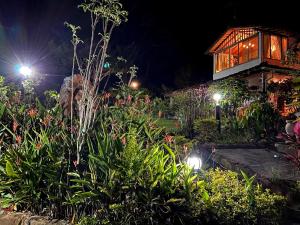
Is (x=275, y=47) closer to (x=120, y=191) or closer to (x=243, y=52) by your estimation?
(x=243, y=52)

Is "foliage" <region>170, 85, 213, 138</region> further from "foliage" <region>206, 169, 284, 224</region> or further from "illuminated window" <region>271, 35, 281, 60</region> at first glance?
"illuminated window" <region>271, 35, 281, 60</region>

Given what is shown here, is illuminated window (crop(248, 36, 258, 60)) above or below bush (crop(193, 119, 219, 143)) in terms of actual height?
above

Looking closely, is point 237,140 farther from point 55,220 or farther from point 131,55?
point 131,55

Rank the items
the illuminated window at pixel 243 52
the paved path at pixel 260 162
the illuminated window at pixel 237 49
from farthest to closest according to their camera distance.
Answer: the illuminated window at pixel 243 52 → the illuminated window at pixel 237 49 → the paved path at pixel 260 162

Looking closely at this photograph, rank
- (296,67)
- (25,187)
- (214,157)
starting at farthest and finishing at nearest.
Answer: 1. (296,67)
2. (214,157)
3. (25,187)

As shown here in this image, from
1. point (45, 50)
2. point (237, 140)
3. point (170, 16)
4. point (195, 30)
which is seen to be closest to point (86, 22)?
point (45, 50)

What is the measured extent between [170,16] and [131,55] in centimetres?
827

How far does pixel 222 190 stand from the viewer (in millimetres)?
3922

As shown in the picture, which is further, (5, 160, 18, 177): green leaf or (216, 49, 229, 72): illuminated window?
(216, 49, 229, 72): illuminated window

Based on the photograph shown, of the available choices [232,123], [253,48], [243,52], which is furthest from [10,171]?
[243,52]

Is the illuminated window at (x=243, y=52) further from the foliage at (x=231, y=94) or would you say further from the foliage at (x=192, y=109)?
the foliage at (x=192, y=109)

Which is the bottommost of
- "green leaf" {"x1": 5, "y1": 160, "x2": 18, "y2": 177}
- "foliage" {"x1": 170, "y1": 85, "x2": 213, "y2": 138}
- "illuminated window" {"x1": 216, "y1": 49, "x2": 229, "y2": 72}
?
"green leaf" {"x1": 5, "y1": 160, "x2": 18, "y2": 177}

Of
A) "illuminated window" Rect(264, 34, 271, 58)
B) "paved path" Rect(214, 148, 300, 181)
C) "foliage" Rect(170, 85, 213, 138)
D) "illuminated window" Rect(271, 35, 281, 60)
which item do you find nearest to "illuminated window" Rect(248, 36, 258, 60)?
"illuminated window" Rect(264, 34, 271, 58)

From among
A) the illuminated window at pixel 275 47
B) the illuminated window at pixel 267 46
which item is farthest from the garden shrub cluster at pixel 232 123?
the illuminated window at pixel 275 47
